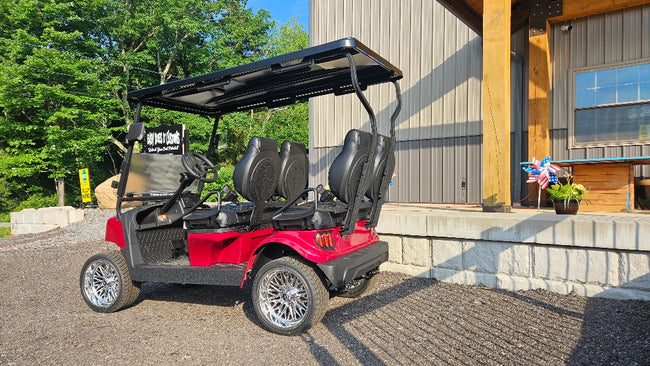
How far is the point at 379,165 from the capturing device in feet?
13.9

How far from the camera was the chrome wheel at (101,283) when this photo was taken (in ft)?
15.2

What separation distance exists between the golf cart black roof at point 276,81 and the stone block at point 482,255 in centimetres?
228

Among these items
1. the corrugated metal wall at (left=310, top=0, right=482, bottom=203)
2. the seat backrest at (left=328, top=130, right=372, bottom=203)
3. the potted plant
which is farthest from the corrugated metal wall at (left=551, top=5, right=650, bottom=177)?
the seat backrest at (left=328, top=130, right=372, bottom=203)

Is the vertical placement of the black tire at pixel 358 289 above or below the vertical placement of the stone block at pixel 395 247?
below

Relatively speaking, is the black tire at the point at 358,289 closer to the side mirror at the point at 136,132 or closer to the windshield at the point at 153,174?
the windshield at the point at 153,174

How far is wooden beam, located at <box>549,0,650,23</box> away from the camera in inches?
295

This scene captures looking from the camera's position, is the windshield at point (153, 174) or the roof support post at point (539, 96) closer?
the windshield at point (153, 174)

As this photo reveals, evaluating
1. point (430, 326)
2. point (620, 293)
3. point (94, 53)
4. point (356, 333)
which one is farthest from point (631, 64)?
point (94, 53)

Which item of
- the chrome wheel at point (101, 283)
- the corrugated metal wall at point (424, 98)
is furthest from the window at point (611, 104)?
the chrome wheel at point (101, 283)

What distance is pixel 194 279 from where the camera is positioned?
4188 millimetres

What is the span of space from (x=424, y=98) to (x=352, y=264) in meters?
7.39

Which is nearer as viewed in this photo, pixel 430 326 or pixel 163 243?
pixel 430 326

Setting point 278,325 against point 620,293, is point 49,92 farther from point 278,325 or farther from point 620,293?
point 620,293

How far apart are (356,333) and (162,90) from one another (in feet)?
10.5
